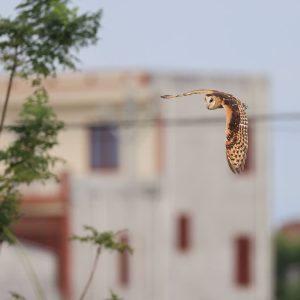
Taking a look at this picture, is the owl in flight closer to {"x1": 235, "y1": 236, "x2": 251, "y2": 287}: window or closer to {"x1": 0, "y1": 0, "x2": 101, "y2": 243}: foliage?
{"x1": 0, "y1": 0, "x2": 101, "y2": 243}: foliage

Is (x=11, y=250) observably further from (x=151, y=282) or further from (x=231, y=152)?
(x=231, y=152)

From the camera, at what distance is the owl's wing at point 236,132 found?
24.1ft

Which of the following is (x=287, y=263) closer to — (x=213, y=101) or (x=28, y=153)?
(x=28, y=153)

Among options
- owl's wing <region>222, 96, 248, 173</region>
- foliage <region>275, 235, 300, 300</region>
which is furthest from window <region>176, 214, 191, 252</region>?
owl's wing <region>222, 96, 248, 173</region>

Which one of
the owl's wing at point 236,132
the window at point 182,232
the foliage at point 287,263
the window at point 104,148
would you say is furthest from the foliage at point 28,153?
→ the foliage at point 287,263

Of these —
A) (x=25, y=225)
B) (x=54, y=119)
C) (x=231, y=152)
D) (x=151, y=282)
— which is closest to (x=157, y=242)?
(x=151, y=282)

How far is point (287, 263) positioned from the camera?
8700cm

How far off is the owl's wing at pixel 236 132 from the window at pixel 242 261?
46.3 metres

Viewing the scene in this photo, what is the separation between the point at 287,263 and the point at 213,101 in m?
80.3

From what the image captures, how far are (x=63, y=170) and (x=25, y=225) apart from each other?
8.45ft

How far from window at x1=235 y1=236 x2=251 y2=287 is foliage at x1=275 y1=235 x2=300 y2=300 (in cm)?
2831

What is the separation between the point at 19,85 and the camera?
4994cm

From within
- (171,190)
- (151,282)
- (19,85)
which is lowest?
(151,282)

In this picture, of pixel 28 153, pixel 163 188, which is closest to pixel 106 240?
pixel 28 153
